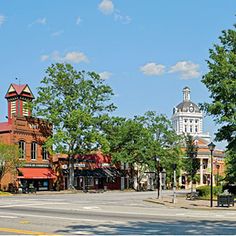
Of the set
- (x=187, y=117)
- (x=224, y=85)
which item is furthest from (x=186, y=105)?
(x=224, y=85)

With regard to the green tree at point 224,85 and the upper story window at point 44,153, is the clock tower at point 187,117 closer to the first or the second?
the upper story window at point 44,153

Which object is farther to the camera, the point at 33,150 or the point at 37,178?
the point at 33,150

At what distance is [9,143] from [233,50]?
35041 mm

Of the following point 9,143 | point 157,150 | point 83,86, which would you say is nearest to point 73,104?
point 83,86

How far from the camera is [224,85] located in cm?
3569

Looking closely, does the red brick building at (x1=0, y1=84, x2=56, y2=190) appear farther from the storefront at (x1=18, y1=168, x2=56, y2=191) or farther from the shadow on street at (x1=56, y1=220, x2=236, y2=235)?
the shadow on street at (x1=56, y1=220, x2=236, y2=235)

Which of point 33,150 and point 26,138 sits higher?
point 26,138

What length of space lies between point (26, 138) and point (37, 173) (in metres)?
4.91

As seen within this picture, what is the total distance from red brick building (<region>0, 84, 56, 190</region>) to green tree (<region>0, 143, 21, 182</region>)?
302 centimetres

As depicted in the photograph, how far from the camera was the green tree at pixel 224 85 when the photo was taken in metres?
35.9

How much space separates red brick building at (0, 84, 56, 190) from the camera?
2512 inches

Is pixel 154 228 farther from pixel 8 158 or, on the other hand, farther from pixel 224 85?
pixel 8 158

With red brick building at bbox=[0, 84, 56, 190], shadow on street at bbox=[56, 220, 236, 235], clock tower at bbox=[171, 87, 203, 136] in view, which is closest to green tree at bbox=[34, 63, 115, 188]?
red brick building at bbox=[0, 84, 56, 190]

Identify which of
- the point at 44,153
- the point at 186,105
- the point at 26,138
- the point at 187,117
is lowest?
the point at 44,153
